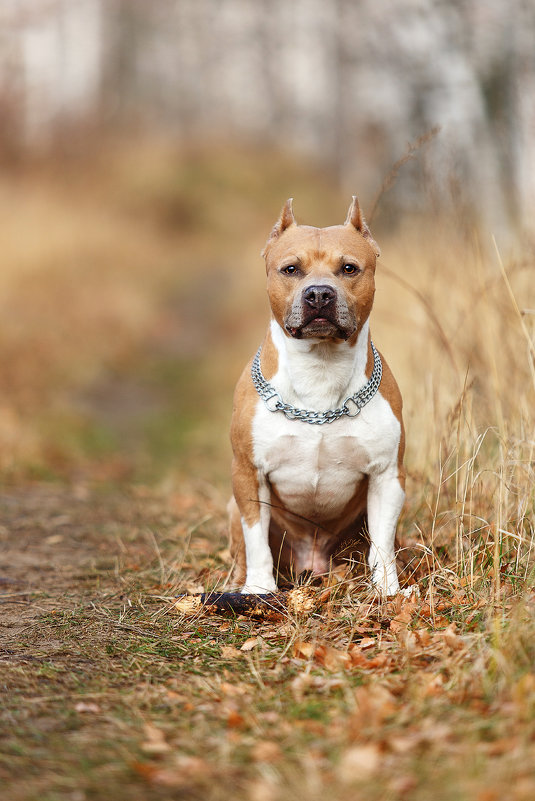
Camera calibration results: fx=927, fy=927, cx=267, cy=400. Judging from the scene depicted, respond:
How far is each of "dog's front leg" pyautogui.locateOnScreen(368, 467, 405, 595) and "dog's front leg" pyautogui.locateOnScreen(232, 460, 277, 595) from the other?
0.37 meters

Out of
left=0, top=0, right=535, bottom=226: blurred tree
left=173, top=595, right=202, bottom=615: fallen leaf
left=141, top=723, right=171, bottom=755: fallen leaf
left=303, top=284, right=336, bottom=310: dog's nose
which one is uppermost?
left=0, top=0, right=535, bottom=226: blurred tree

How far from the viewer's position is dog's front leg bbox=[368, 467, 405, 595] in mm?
3244

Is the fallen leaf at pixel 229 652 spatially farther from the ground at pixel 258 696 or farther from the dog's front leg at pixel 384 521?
the dog's front leg at pixel 384 521

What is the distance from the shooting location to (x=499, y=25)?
8766 mm

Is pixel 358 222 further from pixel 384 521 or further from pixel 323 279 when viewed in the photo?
pixel 384 521

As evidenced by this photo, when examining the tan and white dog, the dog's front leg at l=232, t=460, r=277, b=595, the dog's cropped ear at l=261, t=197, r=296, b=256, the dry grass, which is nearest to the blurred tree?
the dry grass

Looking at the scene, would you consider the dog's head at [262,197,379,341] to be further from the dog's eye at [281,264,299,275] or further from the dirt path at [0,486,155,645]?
the dirt path at [0,486,155,645]

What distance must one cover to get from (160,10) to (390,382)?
3042 cm

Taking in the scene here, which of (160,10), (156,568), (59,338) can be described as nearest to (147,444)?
(59,338)

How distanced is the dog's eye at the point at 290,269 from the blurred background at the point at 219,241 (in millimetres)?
819

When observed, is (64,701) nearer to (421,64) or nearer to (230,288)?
(421,64)

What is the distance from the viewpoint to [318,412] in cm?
317

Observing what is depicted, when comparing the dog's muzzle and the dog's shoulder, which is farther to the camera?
the dog's shoulder

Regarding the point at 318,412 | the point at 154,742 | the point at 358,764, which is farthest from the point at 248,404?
the point at 358,764
